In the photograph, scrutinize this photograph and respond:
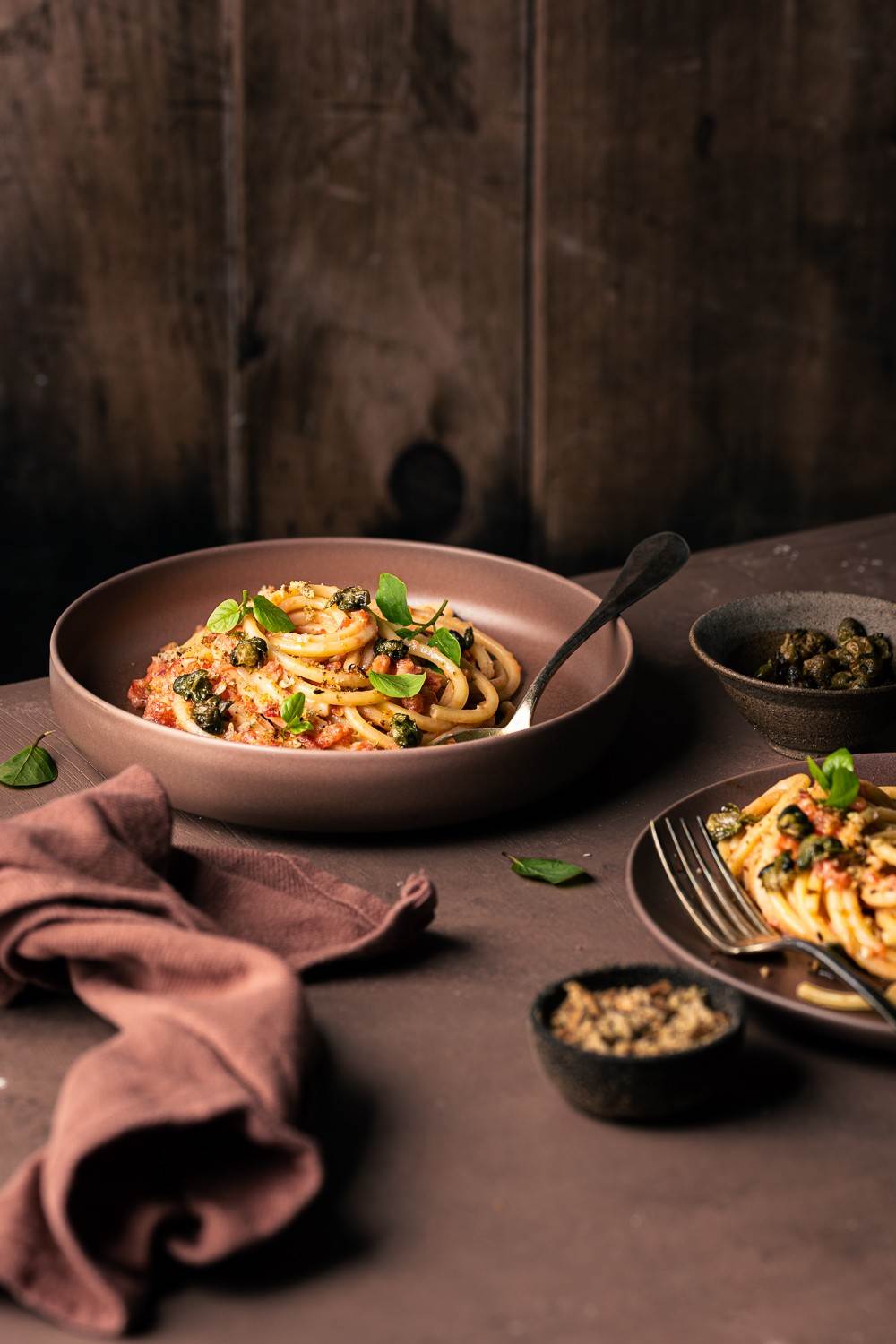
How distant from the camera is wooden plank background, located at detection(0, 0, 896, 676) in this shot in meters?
4.15

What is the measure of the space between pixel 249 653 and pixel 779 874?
0.84 metres

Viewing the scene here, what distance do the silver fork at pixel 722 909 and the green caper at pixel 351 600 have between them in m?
0.65

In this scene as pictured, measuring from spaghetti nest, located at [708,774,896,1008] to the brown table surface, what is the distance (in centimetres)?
11

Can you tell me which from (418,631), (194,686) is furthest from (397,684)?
(194,686)

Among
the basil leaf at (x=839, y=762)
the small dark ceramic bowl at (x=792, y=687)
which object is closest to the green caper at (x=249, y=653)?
the small dark ceramic bowl at (x=792, y=687)

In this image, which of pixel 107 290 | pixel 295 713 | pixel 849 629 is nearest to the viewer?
pixel 295 713

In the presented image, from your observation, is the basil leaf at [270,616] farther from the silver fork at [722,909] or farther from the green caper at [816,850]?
the green caper at [816,850]

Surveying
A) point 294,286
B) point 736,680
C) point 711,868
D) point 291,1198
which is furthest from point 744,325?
point 291,1198

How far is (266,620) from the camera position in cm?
216

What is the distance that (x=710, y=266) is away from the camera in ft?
16.2

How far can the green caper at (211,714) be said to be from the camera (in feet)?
6.85

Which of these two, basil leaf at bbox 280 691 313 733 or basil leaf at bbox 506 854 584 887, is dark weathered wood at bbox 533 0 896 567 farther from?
basil leaf at bbox 506 854 584 887

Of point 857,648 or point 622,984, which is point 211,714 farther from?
point 857,648

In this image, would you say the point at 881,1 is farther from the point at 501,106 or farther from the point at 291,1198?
the point at 291,1198
